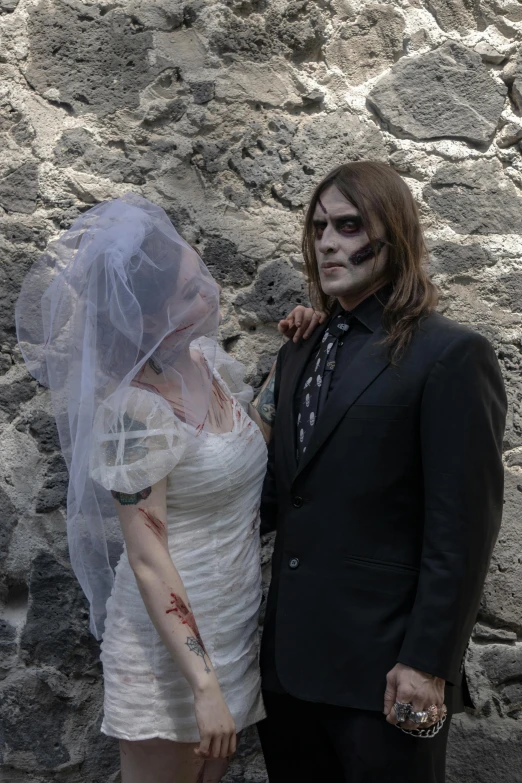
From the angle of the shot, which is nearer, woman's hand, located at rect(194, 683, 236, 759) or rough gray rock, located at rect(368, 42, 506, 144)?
woman's hand, located at rect(194, 683, 236, 759)

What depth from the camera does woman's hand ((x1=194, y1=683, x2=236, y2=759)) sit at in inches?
60.1

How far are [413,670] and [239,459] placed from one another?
0.55 m

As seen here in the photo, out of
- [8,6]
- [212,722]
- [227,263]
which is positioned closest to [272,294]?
[227,263]

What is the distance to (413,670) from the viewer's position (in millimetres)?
1551

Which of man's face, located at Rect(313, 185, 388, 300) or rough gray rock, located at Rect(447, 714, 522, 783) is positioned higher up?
man's face, located at Rect(313, 185, 388, 300)

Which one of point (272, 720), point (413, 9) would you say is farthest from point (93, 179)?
point (272, 720)

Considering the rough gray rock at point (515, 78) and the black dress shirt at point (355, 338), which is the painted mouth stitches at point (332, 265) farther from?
the rough gray rock at point (515, 78)

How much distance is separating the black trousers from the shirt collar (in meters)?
0.83

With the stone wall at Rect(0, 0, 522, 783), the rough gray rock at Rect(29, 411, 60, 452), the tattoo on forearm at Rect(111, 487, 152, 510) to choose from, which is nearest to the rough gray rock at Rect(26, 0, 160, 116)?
the stone wall at Rect(0, 0, 522, 783)

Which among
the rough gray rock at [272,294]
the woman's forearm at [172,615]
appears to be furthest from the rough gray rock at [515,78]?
the woman's forearm at [172,615]

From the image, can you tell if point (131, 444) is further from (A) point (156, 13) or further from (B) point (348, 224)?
(A) point (156, 13)

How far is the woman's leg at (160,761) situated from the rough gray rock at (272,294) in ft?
3.82

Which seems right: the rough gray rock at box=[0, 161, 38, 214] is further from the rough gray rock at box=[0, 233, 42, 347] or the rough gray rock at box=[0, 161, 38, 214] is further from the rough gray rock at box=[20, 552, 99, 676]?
the rough gray rock at box=[20, 552, 99, 676]

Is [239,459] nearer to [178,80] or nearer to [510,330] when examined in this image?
[510,330]
